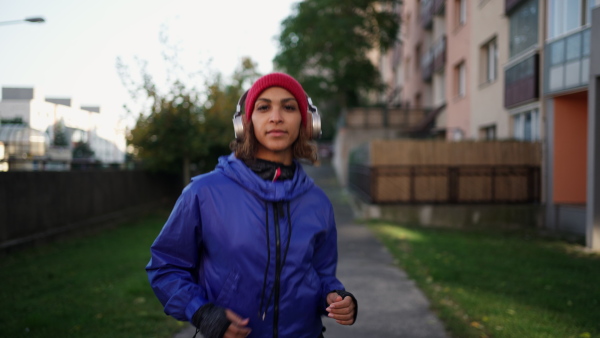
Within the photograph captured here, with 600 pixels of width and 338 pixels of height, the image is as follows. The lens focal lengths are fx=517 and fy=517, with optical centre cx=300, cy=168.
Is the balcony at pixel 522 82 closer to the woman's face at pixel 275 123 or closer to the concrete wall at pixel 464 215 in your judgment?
the concrete wall at pixel 464 215

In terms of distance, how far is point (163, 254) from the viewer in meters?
1.99

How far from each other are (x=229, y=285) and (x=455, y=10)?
2184 cm

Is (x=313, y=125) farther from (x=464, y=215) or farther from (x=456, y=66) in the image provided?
(x=456, y=66)

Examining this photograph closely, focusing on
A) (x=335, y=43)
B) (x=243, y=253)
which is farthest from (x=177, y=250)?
(x=335, y=43)

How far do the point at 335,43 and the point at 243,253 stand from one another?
2892 cm

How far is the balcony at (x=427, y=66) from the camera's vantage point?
84.8 ft

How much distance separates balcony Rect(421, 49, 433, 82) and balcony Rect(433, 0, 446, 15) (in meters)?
2.04

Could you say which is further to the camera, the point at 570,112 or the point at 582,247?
the point at 570,112

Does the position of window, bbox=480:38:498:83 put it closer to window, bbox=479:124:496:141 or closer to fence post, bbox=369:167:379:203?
window, bbox=479:124:496:141

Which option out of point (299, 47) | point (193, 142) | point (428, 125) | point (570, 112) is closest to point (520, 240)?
point (570, 112)

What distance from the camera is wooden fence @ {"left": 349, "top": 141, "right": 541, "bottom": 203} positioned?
13742mm

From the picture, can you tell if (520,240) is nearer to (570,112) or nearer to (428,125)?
(570,112)

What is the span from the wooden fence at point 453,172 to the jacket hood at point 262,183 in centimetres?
1231

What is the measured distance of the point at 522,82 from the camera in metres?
14.0
